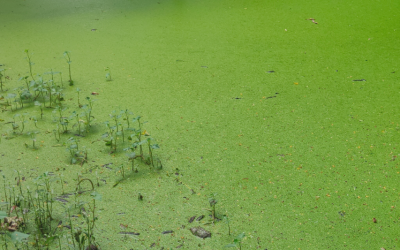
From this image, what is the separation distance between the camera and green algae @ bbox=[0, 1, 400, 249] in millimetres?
1238

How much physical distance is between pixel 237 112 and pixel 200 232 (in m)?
0.77

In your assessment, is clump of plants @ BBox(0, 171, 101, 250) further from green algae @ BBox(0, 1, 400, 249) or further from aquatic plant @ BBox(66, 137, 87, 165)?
aquatic plant @ BBox(66, 137, 87, 165)

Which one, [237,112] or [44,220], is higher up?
[237,112]

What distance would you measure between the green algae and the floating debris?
2 cm

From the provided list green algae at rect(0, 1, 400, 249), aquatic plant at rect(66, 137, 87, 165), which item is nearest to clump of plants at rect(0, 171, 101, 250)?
green algae at rect(0, 1, 400, 249)

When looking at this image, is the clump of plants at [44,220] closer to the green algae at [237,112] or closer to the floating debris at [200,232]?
the green algae at [237,112]

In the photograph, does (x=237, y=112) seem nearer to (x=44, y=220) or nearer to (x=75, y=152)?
(x=75, y=152)

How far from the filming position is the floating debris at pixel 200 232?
117cm

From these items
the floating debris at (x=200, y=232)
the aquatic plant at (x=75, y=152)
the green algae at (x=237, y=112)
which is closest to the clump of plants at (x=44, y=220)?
the green algae at (x=237, y=112)

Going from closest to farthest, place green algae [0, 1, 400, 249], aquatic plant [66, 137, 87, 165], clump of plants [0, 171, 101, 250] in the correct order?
clump of plants [0, 171, 101, 250] < green algae [0, 1, 400, 249] < aquatic plant [66, 137, 87, 165]

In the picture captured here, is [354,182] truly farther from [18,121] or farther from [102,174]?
[18,121]

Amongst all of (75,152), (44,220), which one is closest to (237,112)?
(75,152)

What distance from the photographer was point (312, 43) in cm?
250

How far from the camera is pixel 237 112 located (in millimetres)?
1821
